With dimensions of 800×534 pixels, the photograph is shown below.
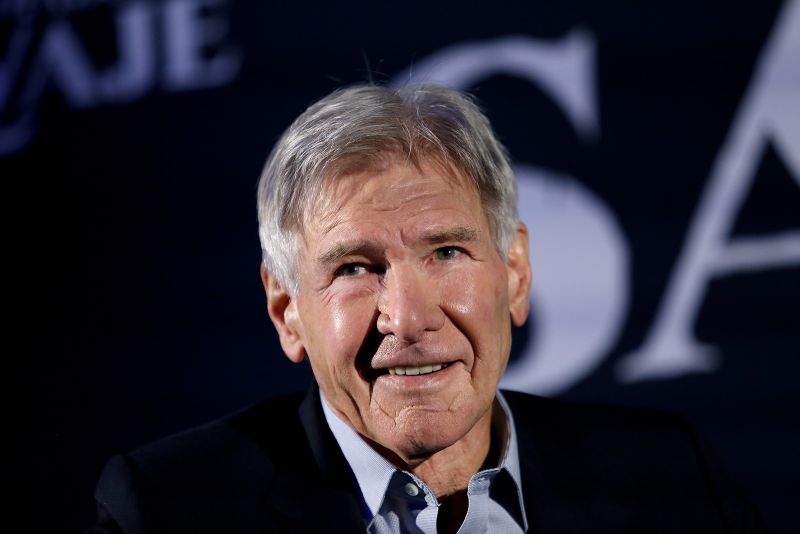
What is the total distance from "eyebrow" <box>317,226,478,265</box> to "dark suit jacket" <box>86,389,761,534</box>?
33 centimetres

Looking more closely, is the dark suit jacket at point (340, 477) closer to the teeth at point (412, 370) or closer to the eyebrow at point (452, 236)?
the teeth at point (412, 370)

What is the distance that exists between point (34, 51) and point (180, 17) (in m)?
0.37

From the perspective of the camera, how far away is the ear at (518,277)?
70.1 inches

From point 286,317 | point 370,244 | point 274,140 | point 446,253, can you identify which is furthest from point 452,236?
point 274,140

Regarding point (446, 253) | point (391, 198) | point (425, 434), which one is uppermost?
point (391, 198)

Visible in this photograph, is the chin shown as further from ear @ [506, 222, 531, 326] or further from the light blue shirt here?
ear @ [506, 222, 531, 326]

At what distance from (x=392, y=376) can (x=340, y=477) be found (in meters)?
0.25

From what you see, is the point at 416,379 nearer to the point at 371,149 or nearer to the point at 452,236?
the point at 452,236

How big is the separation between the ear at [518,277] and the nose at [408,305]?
252mm

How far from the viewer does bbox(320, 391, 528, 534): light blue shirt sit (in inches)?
65.0

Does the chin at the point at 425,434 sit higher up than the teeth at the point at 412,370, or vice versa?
the teeth at the point at 412,370

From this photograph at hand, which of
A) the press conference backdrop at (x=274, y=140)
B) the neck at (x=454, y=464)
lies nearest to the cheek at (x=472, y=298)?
the neck at (x=454, y=464)

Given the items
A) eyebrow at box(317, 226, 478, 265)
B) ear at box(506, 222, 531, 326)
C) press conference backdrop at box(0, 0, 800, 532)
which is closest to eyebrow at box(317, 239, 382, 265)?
eyebrow at box(317, 226, 478, 265)

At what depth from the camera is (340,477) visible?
1.69 m
